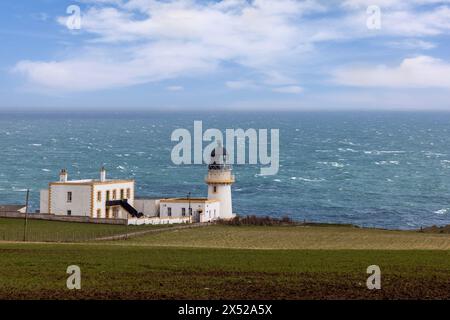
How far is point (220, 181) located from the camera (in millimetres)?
67938

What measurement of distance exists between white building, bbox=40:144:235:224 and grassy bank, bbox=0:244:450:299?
27369mm

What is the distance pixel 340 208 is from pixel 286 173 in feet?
138

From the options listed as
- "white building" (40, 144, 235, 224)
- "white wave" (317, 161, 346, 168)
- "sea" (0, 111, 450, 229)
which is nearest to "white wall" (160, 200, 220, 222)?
"white building" (40, 144, 235, 224)

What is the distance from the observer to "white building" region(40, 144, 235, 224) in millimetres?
62344

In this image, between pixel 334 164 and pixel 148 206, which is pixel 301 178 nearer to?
pixel 334 164

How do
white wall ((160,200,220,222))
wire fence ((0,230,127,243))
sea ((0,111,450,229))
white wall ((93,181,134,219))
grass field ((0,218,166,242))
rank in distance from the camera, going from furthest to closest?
sea ((0,111,450,229)) → white wall ((160,200,220,222)) → white wall ((93,181,134,219)) → grass field ((0,218,166,242)) → wire fence ((0,230,127,243))

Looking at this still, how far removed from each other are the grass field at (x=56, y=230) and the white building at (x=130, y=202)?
3.37 meters

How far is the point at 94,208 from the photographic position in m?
62.3

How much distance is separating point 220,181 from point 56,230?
18012mm

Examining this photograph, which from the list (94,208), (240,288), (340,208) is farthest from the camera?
(340,208)

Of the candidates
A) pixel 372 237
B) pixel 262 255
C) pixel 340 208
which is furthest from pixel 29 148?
pixel 262 255

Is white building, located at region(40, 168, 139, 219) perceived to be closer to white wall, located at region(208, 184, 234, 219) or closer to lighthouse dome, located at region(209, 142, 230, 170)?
white wall, located at region(208, 184, 234, 219)

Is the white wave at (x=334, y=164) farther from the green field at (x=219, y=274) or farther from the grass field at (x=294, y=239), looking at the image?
the green field at (x=219, y=274)

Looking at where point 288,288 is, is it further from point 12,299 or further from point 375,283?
point 12,299
